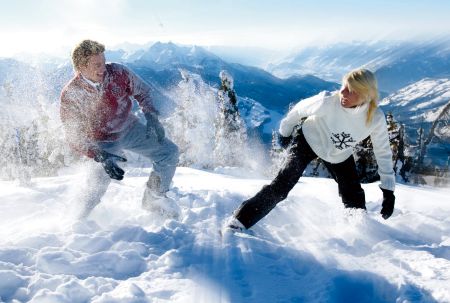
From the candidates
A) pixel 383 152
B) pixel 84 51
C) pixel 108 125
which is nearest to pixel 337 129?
pixel 383 152

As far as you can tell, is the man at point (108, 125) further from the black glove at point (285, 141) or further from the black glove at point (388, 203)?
the black glove at point (388, 203)

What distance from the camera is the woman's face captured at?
3570mm

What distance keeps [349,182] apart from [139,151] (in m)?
2.44

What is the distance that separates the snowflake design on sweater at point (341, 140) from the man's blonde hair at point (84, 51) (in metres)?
2.50

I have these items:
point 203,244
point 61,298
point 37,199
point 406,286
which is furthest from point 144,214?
point 406,286

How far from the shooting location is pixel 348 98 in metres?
3.61

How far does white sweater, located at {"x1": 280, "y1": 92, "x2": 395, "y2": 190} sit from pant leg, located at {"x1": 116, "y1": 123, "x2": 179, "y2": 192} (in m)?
1.47

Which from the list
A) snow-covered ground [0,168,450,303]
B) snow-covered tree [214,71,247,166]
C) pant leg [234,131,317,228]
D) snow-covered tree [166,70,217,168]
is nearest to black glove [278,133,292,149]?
pant leg [234,131,317,228]

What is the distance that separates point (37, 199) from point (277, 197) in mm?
3209

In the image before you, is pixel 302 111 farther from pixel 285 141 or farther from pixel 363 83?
pixel 363 83

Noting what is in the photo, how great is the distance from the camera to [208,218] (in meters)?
4.57

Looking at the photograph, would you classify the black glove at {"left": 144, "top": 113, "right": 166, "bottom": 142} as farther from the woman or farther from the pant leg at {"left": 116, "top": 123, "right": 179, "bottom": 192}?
the woman

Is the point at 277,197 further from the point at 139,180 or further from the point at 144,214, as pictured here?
the point at 139,180

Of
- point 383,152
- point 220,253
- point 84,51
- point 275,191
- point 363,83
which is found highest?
point 84,51
